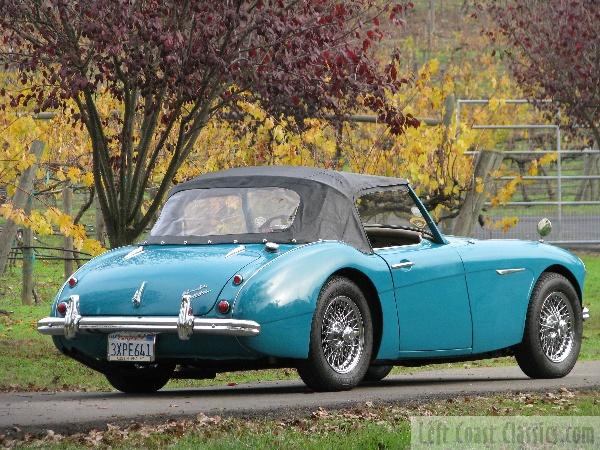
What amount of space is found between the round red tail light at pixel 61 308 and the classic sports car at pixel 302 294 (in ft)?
0.05

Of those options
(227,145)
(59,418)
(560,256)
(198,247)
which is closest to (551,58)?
(227,145)

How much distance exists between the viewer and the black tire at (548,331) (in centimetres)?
1204

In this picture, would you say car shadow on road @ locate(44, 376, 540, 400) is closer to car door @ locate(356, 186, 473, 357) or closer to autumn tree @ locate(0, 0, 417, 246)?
car door @ locate(356, 186, 473, 357)

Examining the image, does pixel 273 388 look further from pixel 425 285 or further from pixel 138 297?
pixel 138 297

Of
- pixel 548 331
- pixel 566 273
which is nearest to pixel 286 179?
pixel 548 331

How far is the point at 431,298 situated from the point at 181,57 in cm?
305

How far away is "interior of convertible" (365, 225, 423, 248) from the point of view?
458 inches

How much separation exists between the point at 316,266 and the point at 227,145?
12.7 m

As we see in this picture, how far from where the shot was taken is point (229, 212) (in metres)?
10.7

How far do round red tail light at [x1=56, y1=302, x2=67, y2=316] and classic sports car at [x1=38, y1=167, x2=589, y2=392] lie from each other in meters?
0.02

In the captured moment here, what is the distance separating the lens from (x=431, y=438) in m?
8.02

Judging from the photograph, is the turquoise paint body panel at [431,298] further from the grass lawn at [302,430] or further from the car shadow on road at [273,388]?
the grass lawn at [302,430]

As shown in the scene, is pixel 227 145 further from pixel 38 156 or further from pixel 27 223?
pixel 27 223

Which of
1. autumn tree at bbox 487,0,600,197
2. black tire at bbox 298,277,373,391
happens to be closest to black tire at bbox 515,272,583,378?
black tire at bbox 298,277,373,391
